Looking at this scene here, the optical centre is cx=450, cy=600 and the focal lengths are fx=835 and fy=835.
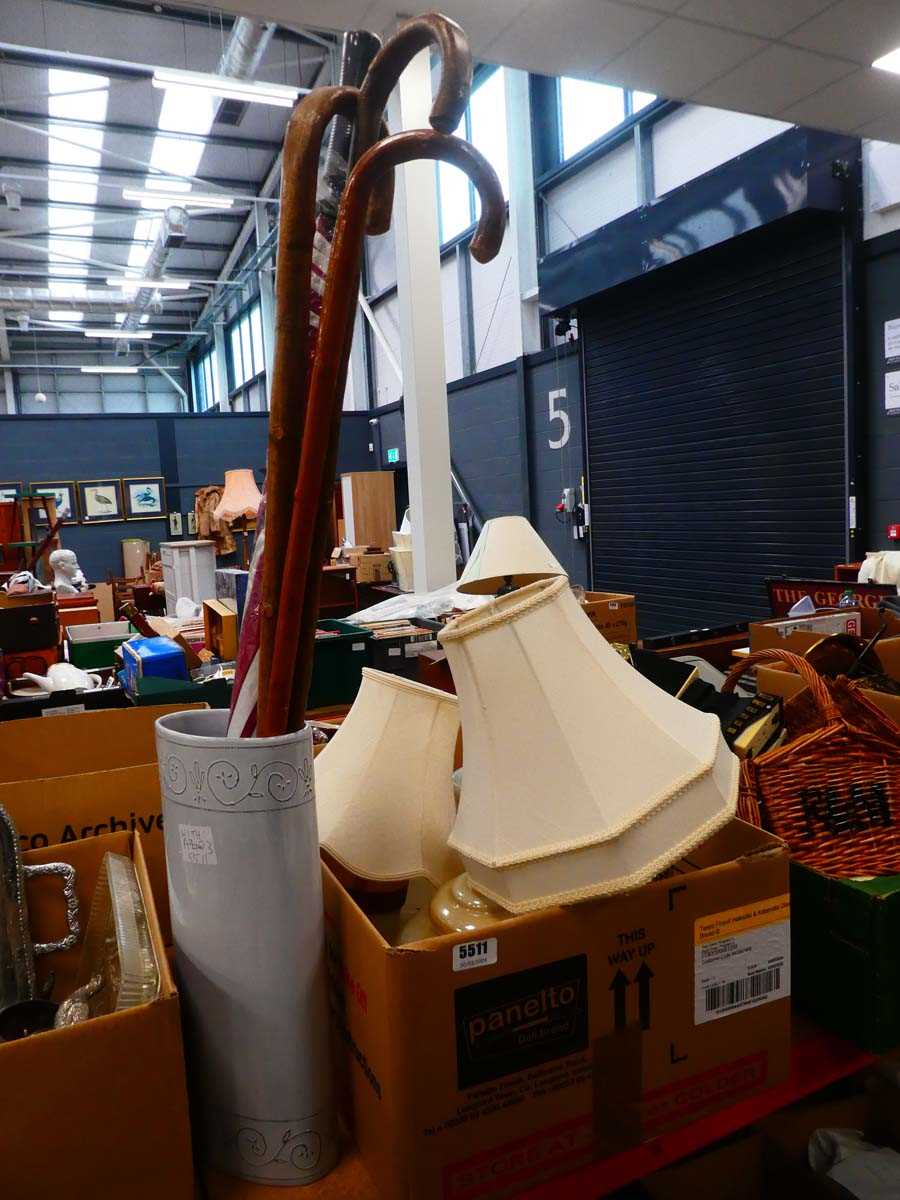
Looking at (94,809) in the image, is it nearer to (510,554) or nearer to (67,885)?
(67,885)

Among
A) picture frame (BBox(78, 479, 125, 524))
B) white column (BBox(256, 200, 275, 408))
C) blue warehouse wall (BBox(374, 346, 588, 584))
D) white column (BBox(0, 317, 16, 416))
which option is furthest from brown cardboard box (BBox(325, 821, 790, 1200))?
white column (BBox(0, 317, 16, 416))

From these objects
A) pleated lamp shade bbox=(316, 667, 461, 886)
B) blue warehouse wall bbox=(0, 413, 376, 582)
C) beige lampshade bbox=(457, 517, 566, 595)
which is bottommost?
pleated lamp shade bbox=(316, 667, 461, 886)

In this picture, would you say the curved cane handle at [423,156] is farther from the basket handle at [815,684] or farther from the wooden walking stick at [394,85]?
the basket handle at [815,684]

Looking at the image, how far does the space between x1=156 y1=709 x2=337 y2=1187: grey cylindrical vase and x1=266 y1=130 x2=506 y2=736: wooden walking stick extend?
6 cm

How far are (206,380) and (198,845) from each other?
2000cm

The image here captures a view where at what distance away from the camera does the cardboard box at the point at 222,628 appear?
3.08 m

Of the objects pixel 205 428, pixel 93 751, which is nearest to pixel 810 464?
pixel 93 751

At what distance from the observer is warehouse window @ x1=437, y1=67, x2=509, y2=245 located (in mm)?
7898

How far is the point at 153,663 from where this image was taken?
2275mm

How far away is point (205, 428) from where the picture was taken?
11641mm

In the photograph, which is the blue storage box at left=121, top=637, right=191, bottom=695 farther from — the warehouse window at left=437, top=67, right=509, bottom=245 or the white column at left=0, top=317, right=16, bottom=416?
the white column at left=0, top=317, right=16, bottom=416

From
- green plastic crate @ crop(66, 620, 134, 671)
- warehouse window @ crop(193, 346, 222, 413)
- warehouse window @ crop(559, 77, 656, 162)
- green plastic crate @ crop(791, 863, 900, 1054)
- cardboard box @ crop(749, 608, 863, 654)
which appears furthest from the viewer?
warehouse window @ crop(193, 346, 222, 413)

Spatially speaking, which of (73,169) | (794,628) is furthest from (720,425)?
(73,169)

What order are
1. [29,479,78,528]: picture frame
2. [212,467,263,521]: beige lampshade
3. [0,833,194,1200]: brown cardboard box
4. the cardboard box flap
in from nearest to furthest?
[0,833,194,1200]: brown cardboard box, the cardboard box flap, [212,467,263,521]: beige lampshade, [29,479,78,528]: picture frame
